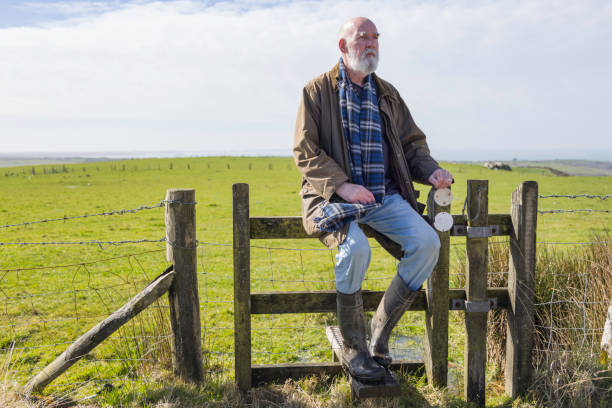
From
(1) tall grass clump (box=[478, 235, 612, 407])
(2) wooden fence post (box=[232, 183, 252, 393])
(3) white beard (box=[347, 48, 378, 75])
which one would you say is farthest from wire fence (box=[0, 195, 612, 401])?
(3) white beard (box=[347, 48, 378, 75])

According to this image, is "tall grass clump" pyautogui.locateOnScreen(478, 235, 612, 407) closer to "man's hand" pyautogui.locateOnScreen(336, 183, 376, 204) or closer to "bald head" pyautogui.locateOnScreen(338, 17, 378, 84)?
"man's hand" pyautogui.locateOnScreen(336, 183, 376, 204)

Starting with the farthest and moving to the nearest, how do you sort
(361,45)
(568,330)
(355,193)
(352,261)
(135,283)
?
(135,283), (568,330), (361,45), (355,193), (352,261)

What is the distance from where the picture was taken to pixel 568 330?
434cm

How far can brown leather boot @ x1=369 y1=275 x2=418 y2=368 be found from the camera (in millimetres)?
3447

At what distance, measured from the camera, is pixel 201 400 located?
3684 millimetres

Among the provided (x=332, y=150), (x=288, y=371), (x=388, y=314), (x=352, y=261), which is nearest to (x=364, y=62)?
(x=332, y=150)

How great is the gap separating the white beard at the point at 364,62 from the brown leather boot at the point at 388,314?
1.52 metres

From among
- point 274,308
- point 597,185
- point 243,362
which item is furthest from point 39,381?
point 597,185

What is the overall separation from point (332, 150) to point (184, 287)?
1572mm

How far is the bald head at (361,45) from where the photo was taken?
3588 mm

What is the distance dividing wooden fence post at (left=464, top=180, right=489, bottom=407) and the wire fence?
20.5 inches

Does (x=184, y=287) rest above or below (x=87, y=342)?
above

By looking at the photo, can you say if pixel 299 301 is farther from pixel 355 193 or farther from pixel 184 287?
pixel 355 193

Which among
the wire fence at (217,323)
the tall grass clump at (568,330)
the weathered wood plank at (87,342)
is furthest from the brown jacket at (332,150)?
the tall grass clump at (568,330)
